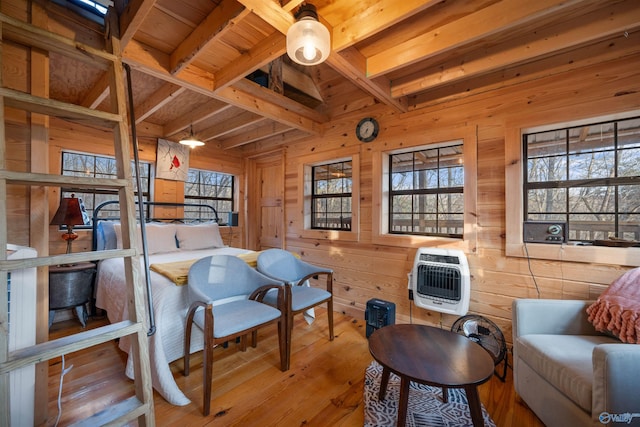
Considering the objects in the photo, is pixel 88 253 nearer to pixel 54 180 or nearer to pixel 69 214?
pixel 54 180

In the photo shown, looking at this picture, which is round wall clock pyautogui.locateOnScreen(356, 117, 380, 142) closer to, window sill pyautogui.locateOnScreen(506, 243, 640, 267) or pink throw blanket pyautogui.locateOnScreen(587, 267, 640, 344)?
window sill pyautogui.locateOnScreen(506, 243, 640, 267)

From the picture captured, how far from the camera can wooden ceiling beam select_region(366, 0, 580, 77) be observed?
1.46 meters

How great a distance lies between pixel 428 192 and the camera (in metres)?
2.82

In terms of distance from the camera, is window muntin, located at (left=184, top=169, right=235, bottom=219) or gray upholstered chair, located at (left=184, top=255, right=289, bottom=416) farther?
window muntin, located at (left=184, top=169, right=235, bottom=219)

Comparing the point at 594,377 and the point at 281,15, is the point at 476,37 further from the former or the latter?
the point at 594,377

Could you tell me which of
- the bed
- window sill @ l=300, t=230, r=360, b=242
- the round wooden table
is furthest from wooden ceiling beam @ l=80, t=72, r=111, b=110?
the round wooden table

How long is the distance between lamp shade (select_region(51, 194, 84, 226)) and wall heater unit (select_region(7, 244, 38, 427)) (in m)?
1.43

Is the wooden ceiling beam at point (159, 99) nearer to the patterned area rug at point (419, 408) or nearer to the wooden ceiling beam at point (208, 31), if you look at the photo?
the wooden ceiling beam at point (208, 31)

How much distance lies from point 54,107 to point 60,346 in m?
0.99

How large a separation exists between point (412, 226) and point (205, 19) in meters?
2.61

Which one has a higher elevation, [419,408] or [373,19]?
[373,19]

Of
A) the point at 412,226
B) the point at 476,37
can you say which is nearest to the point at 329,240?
the point at 412,226

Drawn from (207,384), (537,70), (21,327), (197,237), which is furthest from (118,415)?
(537,70)

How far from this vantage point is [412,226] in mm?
2980
